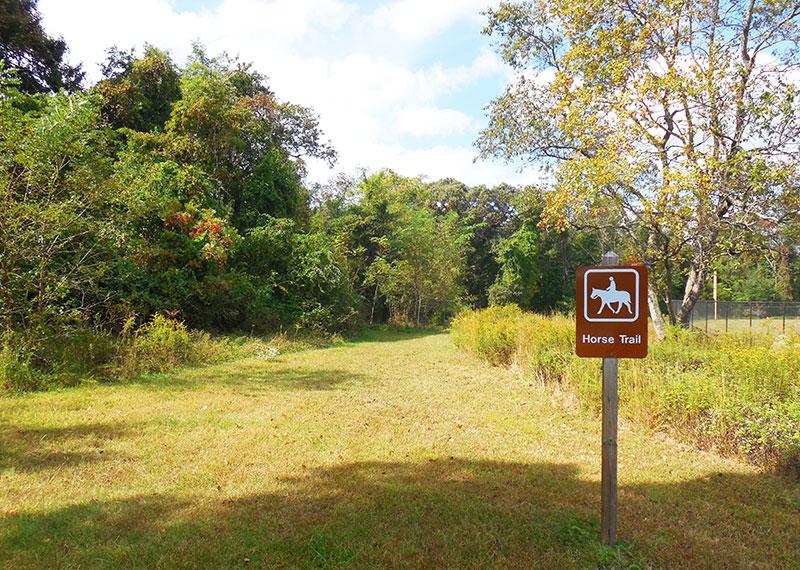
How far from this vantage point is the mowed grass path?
2988 mm

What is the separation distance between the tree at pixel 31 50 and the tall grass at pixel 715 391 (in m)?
15.9

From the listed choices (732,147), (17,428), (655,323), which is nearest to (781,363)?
(732,147)

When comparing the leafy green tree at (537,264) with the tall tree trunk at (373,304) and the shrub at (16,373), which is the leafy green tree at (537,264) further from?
the shrub at (16,373)

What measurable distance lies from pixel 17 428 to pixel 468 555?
5339 mm

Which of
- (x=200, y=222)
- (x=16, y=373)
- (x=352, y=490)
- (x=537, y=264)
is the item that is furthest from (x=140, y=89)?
(x=537, y=264)

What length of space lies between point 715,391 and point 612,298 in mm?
3407

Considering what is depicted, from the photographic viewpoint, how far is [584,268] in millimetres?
2904

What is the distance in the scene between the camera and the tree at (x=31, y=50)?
1418 cm

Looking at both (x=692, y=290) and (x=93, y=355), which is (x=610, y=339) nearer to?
(x=93, y=355)

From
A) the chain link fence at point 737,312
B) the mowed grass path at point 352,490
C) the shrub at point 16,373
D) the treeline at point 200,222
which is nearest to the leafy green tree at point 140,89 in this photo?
the treeline at point 200,222

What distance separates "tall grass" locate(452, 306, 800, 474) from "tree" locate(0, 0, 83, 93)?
15921 millimetres

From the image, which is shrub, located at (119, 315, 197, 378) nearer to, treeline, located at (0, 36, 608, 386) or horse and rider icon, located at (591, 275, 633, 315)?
treeline, located at (0, 36, 608, 386)

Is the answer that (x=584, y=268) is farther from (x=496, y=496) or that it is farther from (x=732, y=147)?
(x=732, y=147)

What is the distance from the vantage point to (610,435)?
295 cm
